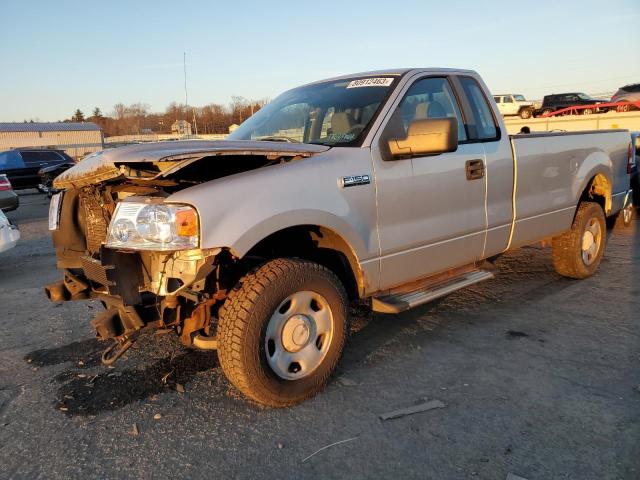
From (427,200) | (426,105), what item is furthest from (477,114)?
(427,200)

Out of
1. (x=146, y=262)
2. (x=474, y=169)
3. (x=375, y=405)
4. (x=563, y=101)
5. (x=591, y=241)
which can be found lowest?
(x=375, y=405)

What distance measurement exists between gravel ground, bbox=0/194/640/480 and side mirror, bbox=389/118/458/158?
1.45m

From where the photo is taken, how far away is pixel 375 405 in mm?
3018

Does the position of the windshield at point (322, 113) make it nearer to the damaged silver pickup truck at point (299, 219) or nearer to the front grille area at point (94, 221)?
the damaged silver pickup truck at point (299, 219)

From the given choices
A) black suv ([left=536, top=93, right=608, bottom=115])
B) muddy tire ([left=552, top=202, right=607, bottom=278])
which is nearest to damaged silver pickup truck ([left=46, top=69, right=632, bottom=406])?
muddy tire ([left=552, top=202, right=607, bottom=278])

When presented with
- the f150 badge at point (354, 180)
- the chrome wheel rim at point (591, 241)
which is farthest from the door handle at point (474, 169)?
the chrome wheel rim at point (591, 241)

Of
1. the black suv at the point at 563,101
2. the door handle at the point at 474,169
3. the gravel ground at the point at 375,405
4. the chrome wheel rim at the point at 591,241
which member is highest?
the black suv at the point at 563,101

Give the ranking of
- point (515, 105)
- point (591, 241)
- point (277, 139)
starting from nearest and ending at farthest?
1. point (277, 139)
2. point (591, 241)
3. point (515, 105)

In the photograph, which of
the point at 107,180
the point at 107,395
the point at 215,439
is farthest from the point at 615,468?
the point at 107,180

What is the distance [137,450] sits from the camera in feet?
8.66

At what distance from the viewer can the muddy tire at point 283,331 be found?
2.79 meters

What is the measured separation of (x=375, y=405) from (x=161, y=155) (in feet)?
6.04

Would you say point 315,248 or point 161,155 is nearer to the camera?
point 161,155

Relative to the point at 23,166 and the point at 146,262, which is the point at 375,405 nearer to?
the point at 146,262
